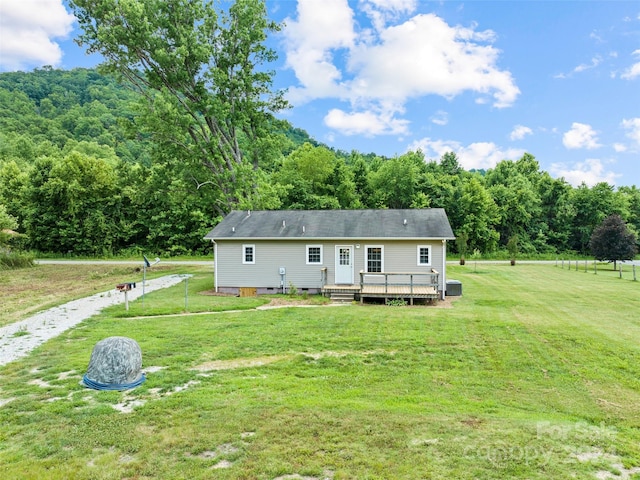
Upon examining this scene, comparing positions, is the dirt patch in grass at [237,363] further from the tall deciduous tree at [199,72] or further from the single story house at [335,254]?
the tall deciduous tree at [199,72]

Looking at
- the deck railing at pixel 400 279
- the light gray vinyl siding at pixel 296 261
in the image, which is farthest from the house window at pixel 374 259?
the deck railing at pixel 400 279

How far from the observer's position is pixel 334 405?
17.3 ft

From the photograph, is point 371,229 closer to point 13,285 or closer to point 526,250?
point 13,285

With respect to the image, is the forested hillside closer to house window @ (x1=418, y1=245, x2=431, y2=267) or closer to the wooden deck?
the wooden deck

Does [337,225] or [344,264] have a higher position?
[337,225]

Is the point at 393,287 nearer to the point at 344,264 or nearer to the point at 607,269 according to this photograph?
the point at 344,264

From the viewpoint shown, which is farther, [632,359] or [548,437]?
[632,359]

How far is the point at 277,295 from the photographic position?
650 inches

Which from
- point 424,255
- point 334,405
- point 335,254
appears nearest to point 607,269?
point 424,255

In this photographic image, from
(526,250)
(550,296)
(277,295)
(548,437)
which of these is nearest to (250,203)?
(277,295)

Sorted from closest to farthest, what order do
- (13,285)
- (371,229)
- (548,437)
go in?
(548,437) → (371,229) → (13,285)

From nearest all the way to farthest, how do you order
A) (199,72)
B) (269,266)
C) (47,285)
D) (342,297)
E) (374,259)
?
(342,297) → (374,259) → (269,266) → (47,285) → (199,72)

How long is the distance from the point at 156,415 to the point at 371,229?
12.9 metres

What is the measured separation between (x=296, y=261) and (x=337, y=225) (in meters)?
2.48
